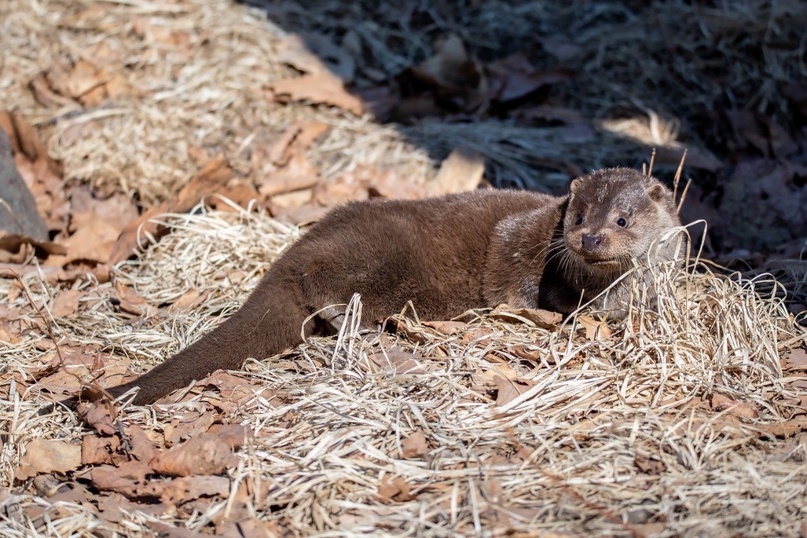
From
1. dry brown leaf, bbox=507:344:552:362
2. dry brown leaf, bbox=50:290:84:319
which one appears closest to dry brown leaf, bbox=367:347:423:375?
dry brown leaf, bbox=507:344:552:362

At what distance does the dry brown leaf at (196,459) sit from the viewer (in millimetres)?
2994

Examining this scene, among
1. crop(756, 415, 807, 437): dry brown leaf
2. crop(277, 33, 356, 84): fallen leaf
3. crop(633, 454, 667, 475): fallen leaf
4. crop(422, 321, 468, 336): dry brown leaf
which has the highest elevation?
crop(277, 33, 356, 84): fallen leaf

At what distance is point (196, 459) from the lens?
3.01 metres

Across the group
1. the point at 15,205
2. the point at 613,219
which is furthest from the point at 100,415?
the point at 15,205

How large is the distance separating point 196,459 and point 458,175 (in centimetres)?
289

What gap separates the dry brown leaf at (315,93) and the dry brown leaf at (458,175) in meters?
0.96

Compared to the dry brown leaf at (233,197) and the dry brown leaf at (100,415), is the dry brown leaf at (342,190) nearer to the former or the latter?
the dry brown leaf at (233,197)

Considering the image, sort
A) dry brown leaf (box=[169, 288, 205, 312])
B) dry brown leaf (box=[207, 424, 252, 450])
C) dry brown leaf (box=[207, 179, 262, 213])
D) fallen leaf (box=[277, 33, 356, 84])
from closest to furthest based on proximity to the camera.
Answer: dry brown leaf (box=[207, 424, 252, 450]) < dry brown leaf (box=[169, 288, 205, 312]) < dry brown leaf (box=[207, 179, 262, 213]) < fallen leaf (box=[277, 33, 356, 84])

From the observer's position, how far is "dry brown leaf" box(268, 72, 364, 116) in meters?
6.17

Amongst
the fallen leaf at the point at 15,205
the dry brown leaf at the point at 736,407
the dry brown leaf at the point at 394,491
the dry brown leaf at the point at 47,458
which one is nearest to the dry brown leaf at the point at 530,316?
the dry brown leaf at the point at 736,407

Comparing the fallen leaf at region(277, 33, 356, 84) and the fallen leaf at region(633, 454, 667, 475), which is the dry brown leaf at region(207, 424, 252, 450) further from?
the fallen leaf at region(277, 33, 356, 84)

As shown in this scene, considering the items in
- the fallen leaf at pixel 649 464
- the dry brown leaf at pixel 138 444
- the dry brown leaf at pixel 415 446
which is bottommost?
the dry brown leaf at pixel 138 444

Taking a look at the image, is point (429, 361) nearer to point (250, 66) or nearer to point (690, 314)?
point (690, 314)

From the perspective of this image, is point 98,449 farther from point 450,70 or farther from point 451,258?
point 450,70
